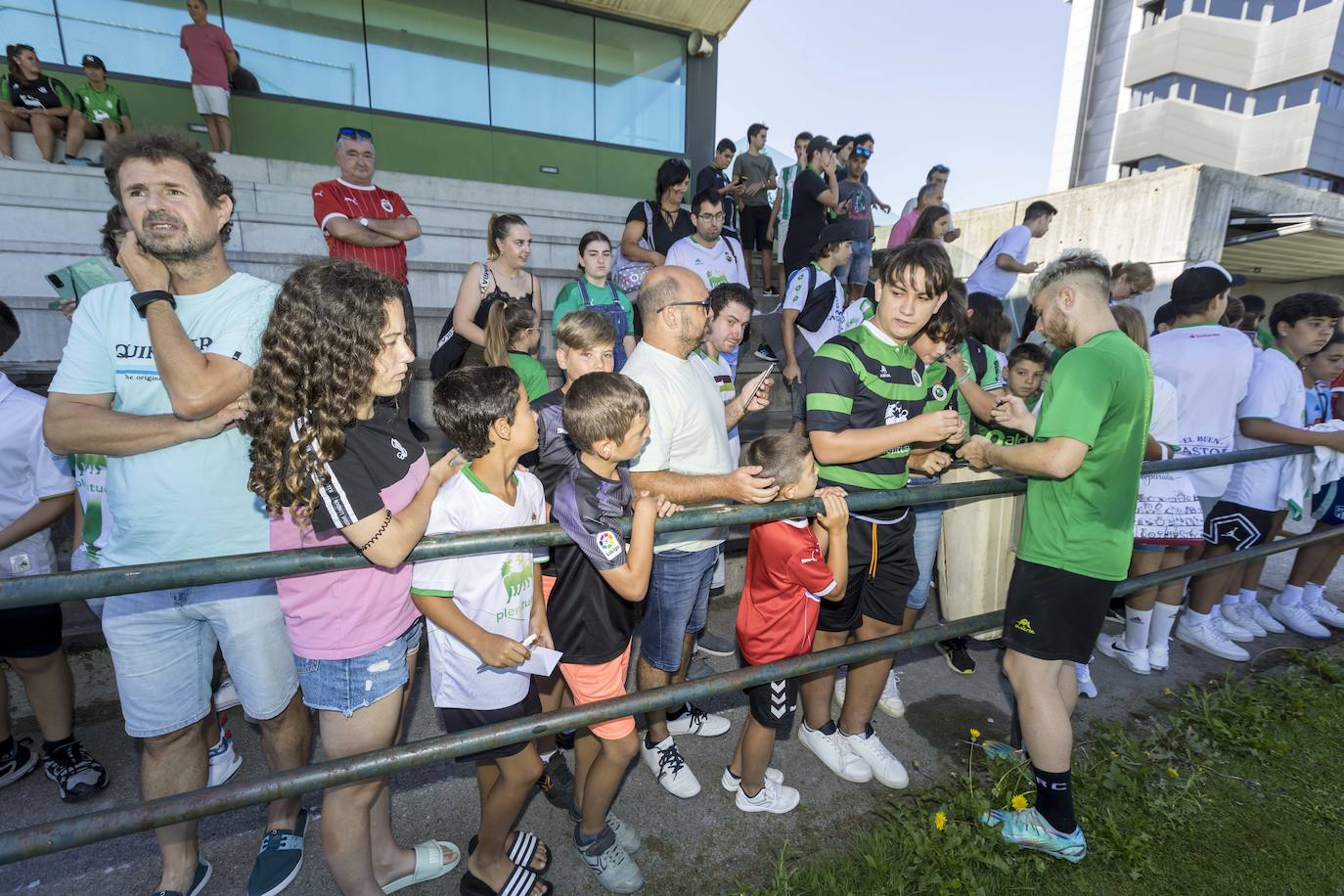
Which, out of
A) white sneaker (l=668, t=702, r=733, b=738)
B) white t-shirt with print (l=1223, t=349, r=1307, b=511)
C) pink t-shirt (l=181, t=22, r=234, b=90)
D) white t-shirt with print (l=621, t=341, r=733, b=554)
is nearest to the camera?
white t-shirt with print (l=621, t=341, r=733, b=554)

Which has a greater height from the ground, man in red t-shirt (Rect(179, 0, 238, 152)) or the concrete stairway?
man in red t-shirt (Rect(179, 0, 238, 152))

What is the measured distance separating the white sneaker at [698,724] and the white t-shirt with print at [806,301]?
2879 millimetres

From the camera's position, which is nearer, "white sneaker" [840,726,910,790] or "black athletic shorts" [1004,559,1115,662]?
"black athletic shorts" [1004,559,1115,662]

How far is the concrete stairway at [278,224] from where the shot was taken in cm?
573

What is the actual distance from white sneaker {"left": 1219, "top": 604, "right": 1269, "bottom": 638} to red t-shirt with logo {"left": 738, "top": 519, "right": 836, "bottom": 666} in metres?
4.13

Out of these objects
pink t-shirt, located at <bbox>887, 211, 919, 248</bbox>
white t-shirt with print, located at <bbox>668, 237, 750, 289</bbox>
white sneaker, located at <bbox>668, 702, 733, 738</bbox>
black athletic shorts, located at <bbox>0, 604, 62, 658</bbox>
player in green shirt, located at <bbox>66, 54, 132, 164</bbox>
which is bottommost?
white sneaker, located at <bbox>668, 702, 733, 738</bbox>

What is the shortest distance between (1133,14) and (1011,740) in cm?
4979

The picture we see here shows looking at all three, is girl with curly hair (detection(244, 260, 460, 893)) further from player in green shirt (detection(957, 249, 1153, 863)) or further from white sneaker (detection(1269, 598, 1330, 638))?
white sneaker (detection(1269, 598, 1330, 638))

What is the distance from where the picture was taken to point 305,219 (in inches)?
296

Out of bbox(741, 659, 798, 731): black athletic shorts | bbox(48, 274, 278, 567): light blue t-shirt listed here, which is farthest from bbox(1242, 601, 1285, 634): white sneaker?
bbox(48, 274, 278, 567): light blue t-shirt

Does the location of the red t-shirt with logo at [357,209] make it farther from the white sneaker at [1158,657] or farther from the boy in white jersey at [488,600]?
the white sneaker at [1158,657]

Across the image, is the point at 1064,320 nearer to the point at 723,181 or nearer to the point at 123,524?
the point at 123,524

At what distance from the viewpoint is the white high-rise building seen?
32.3m

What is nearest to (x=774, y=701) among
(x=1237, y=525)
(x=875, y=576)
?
(x=875, y=576)
